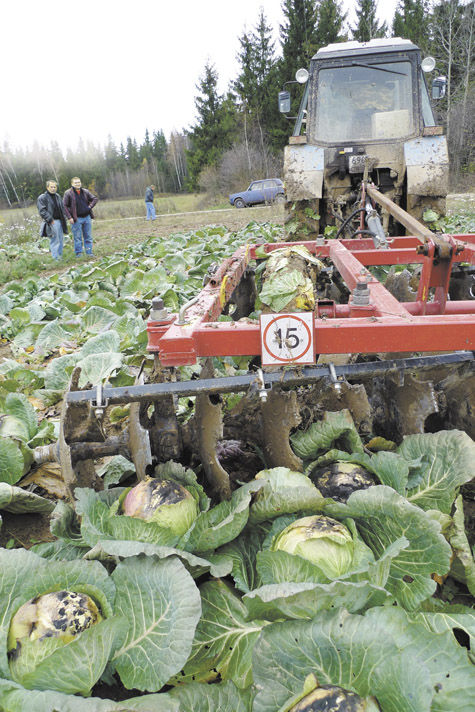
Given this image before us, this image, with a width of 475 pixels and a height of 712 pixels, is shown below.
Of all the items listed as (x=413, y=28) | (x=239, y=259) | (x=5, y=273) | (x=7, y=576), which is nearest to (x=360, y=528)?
(x=7, y=576)

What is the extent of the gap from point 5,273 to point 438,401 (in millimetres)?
9526

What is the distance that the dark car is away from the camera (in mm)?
24344

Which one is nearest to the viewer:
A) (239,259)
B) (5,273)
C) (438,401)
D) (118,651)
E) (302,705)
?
(302,705)

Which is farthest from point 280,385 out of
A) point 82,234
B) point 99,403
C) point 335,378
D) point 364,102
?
point 82,234

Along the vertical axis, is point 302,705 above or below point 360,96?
below

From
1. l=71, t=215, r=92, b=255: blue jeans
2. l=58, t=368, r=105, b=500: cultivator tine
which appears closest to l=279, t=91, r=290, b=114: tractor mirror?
l=58, t=368, r=105, b=500: cultivator tine

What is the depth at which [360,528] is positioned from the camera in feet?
5.84

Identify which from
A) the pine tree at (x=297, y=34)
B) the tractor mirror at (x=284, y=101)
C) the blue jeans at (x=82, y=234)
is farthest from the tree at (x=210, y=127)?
the tractor mirror at (x=284, y=101)

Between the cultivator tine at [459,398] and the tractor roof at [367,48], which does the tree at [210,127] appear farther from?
the cultivator tine at [459,398]

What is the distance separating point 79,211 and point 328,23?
31.7 m

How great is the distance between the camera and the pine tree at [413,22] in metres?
36.0

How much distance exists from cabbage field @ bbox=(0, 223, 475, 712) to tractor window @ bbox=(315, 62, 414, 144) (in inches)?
183

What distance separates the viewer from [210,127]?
4000 cm

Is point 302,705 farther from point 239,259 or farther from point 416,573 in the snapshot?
point 239,259
